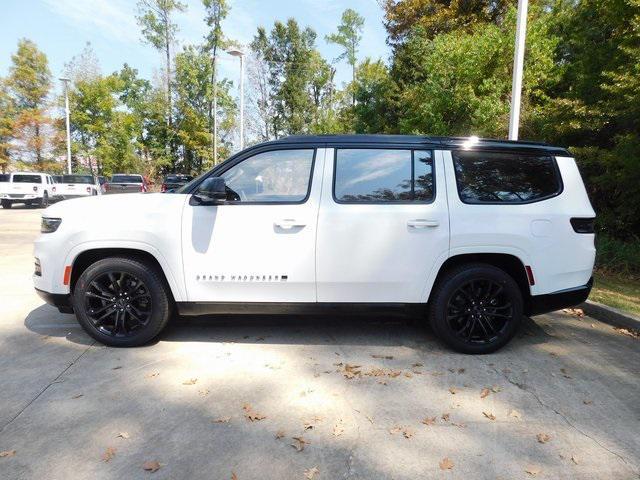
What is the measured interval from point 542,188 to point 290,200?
2.30 m

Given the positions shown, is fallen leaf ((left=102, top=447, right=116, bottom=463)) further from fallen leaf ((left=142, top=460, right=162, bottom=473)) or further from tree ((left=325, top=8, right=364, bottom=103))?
tree ((left=325, top=8, right=364, bottom=103))

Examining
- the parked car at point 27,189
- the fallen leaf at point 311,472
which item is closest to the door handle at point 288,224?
the fallen leaf at point 311,472

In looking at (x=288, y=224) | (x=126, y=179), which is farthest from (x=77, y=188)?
(x=288, y=224)

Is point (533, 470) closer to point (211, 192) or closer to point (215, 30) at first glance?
point (211, 192)

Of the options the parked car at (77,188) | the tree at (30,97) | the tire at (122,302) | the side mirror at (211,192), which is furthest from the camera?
the tree at (30,97)

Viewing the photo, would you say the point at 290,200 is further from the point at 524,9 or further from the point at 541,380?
the point at 524,9

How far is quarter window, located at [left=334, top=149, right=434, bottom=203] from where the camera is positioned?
401 cm

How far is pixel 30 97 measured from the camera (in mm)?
36562

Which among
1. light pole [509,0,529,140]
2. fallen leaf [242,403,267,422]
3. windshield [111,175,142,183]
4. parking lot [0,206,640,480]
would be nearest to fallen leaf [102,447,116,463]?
parking lot [0,206,640,480]

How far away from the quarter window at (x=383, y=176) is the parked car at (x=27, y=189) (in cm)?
2138

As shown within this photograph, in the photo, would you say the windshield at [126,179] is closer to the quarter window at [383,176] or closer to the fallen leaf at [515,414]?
the quarter window at [383,176]

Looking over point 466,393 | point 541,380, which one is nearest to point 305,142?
point 466,393

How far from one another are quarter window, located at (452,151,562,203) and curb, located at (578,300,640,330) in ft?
6.89

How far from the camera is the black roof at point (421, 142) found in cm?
409
